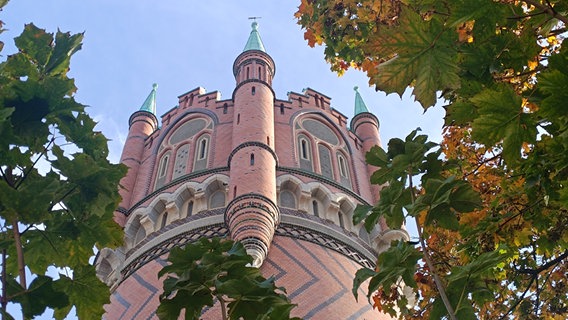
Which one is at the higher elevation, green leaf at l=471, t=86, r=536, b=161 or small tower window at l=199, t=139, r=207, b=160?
small tower window at l=199, t=139, r=207, b=160

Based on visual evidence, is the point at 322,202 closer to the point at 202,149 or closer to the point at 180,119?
the point at 202,149

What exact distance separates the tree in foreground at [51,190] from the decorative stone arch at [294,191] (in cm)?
1013

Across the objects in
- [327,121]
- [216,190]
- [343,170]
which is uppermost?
[327,121]

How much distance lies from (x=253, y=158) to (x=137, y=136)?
5.77 metres

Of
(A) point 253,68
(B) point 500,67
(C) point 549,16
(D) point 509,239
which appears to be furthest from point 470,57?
(A) point 253,68

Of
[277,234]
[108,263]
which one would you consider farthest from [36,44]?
[108,263]

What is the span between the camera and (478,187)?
4617 millimetres

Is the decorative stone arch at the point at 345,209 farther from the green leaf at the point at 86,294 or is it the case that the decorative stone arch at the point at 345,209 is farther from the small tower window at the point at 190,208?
the green leaf at the point at 86,294

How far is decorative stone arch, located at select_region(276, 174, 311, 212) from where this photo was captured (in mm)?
13633

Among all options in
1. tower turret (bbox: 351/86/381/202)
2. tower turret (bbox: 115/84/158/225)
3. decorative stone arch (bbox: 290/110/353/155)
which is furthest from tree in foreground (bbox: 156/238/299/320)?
tower turret (bbox: 351/86/381/202)

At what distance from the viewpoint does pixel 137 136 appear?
18156mm

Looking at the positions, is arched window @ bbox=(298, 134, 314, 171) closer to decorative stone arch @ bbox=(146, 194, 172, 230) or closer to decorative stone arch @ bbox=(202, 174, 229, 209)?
decorative stone arch @ bbox=(202, 174, 229, 209)

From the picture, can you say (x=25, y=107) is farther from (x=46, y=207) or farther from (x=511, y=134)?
(x=511, y=134)

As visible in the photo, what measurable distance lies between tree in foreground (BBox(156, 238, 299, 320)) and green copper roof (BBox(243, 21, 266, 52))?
16101 mm
